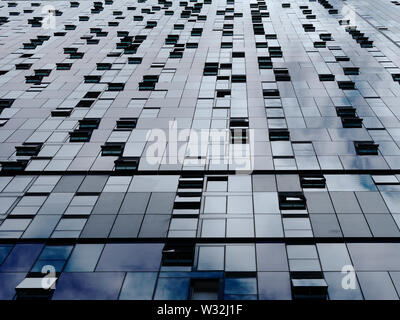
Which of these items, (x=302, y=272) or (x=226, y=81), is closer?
(x=302, y=272)

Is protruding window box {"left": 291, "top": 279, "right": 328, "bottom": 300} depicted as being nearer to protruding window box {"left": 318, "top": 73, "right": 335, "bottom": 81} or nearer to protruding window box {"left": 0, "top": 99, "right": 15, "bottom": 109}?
protruding window box {"left": 318, "top": 73, "right": 335, "bottom": 81}

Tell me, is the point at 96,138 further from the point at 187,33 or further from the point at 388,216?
the point at 187,33

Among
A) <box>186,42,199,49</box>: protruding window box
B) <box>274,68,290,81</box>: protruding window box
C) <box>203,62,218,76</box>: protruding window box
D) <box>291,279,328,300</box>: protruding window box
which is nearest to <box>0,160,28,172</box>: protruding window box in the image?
<box>291,279,328,300</box>: protruding window box

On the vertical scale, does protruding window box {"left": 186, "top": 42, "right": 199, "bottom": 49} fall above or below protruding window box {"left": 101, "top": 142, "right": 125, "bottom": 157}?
below

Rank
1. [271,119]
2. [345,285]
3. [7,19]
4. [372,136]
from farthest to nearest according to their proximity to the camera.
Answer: [7,19]
[271,119]
[372,136]
[345,285]

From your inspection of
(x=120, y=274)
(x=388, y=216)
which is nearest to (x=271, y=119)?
(x=388, y=216)

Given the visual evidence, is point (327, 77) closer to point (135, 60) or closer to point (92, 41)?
point (135, 60)

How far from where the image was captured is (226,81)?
35125mm

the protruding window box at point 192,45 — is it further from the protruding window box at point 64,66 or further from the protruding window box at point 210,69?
the protruding window box at point 64,66

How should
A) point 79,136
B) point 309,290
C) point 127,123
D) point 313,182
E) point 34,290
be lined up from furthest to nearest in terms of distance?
1. point 127,123
2. point 79,136
3. point 313,182
4. point 34,290
5. point 309,290

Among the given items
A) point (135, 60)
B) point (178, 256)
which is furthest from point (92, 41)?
point (178, 256)

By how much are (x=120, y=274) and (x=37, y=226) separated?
19.4 ft

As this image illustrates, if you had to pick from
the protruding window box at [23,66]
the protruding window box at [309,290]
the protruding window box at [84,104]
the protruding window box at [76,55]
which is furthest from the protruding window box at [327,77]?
the protruding window box at [23,66]

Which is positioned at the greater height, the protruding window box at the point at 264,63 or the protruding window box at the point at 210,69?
the protruding window box at the point at 264,63
